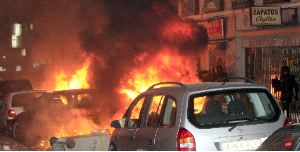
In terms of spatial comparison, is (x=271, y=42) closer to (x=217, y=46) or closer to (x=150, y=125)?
(x=217, y=46)

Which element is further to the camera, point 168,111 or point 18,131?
point 18,131

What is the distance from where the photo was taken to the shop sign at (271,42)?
19.5 metres

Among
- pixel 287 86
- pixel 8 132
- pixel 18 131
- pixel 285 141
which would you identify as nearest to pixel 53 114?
pixel 18 131

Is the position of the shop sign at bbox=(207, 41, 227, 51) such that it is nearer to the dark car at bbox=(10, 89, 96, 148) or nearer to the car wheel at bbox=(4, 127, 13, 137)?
the dark car at bbox=(10, 89, 96, 148)

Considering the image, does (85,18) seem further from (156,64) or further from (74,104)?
(74,104)

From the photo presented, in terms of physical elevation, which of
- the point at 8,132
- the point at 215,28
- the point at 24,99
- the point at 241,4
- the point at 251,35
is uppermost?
the point at 241,4

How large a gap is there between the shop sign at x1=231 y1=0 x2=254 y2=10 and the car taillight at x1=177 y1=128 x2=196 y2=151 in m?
13.8

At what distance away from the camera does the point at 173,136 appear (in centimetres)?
793

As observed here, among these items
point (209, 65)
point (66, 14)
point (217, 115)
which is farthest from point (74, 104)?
point (66, 14)

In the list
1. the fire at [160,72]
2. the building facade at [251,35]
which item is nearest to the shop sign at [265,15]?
the building facade at [251,35]

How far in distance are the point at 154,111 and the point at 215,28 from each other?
1438cm

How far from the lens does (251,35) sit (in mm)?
21281

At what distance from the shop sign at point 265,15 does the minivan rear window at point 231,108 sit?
1074 centimetres

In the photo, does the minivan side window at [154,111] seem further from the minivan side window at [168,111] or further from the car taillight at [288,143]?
the car taillight at [288,143]
